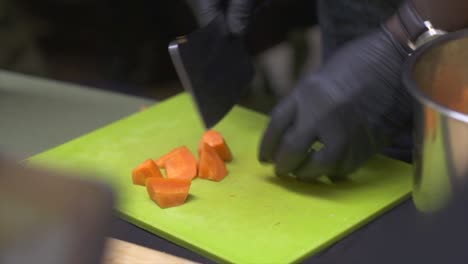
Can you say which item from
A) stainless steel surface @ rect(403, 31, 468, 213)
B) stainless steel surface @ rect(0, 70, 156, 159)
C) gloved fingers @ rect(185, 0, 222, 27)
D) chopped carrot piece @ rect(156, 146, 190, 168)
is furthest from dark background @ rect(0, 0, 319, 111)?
stainless steel surface @ rect(403, 31, 468, 213)

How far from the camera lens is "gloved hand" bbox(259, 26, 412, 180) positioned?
3.37 ft

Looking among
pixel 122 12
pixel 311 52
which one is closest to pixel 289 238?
pixel 311 52

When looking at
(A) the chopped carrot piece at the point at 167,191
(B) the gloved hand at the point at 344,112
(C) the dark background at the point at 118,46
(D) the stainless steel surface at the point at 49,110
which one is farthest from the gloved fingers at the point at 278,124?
(C) the dark background at the point at 118,46

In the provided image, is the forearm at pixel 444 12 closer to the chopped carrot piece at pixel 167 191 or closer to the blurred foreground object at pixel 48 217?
the chopped carrot piece at pixel 167 191

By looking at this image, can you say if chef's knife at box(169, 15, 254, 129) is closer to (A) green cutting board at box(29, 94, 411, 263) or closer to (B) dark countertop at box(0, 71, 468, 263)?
(A) green cutting board at box(29, 94, 411, 263)

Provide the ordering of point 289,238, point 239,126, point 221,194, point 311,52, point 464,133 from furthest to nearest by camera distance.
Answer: point 311,52 < point 239,126 < point 221,194 < point 289,238 < point 464,133

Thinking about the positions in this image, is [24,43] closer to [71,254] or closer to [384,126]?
[384,126]

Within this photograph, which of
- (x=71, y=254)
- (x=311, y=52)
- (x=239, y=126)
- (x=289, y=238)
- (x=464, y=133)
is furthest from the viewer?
(x=311, y=52)

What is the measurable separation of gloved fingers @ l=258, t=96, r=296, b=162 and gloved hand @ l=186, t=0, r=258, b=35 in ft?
0.48

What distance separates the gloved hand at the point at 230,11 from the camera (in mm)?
1145

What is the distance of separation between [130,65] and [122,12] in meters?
0.18

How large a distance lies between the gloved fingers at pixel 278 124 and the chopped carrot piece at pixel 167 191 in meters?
0.11

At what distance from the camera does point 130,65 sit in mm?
2812

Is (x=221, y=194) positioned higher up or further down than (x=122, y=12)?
higher up
